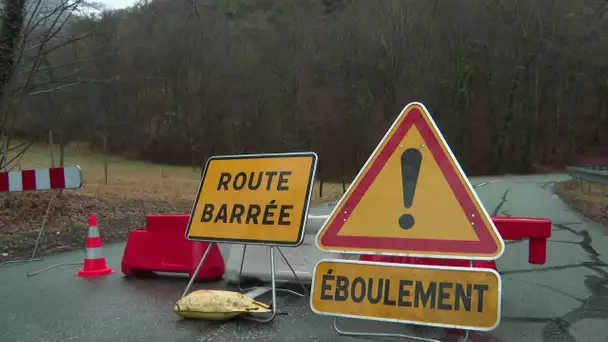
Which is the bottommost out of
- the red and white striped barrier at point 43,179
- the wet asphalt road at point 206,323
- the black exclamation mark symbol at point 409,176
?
the wet asphalt road at point 206,323

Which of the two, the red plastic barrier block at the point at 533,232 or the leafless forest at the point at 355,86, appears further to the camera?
the leafless forest at the point at 355,86

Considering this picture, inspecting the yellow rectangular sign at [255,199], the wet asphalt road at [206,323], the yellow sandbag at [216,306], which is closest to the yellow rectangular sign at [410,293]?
the wet asphalt road at [206,323]

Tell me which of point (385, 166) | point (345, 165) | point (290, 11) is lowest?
point (345, 165)

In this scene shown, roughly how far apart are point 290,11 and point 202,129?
15320 mm

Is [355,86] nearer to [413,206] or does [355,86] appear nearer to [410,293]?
[413,206]

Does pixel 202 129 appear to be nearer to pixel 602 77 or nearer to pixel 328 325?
pixel 602 77

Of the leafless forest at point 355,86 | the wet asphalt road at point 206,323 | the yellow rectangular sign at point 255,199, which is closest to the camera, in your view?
the wet asphalt road at point 206,323

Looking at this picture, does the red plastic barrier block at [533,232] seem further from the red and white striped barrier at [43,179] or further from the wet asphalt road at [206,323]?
the red and white striped barrier at [43,179]

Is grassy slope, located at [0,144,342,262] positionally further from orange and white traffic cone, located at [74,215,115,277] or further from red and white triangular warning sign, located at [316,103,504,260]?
red and white triangular warning sign, located at [316,103,504,260]

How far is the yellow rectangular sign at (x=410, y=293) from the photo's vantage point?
3.96 meters

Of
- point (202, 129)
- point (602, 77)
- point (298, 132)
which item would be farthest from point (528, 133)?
point (202, 129)

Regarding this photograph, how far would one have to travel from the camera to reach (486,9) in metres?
68.8

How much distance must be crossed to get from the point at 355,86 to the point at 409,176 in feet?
194

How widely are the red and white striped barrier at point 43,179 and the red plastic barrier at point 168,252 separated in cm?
149
